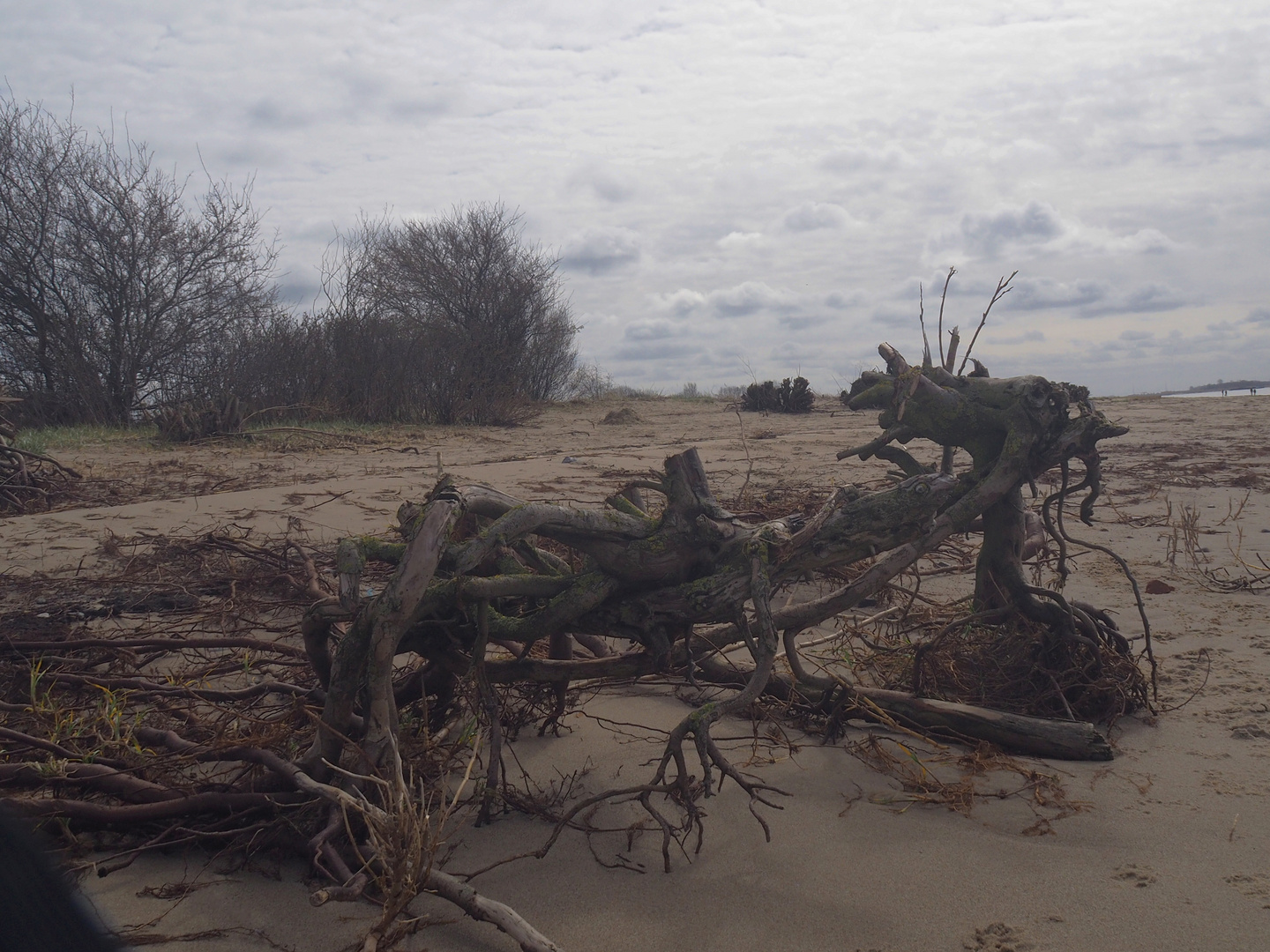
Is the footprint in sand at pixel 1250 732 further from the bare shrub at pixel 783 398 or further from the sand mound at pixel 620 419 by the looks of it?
the bare shrub at pixel 783 398

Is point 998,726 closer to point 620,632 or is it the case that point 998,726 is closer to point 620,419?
point 620,632

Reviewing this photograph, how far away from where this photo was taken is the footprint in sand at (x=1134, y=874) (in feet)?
6.96

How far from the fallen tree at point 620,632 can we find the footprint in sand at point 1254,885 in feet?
2.27

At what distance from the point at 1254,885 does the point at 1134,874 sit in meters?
0.26

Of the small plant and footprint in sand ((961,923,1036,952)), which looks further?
the small plant

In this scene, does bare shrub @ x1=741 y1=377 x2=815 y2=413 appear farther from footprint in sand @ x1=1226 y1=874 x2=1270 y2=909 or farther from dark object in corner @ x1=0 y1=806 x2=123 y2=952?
dark object in corner @ x1=0 y1=806 x2=123 y2=952

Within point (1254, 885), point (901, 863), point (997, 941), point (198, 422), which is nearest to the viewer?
point (997, 941)

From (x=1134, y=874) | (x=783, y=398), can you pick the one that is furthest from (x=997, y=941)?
(x=783, y=398)

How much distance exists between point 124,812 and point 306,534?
345cm

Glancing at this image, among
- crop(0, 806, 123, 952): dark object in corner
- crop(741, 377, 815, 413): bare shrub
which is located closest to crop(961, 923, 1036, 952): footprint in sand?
crop(0, 806, 123, 952): dark object in corner

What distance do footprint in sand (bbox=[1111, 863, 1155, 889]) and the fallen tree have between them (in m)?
0.65

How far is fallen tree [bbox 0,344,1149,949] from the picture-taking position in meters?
2.21

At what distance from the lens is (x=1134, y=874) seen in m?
2.15

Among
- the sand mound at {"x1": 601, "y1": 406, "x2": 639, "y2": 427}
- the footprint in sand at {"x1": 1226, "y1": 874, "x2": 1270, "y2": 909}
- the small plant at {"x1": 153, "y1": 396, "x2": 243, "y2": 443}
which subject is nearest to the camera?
the footprint in sand at {"x1": 1226, "y1": 874, "x2": 1270, "y2": 909}
